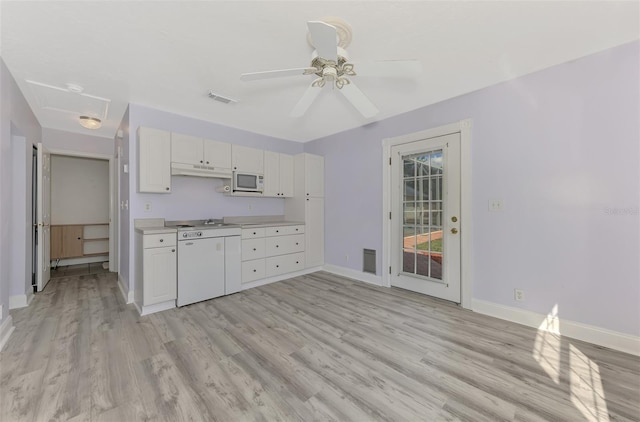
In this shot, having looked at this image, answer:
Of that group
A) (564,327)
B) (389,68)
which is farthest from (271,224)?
(564,327)

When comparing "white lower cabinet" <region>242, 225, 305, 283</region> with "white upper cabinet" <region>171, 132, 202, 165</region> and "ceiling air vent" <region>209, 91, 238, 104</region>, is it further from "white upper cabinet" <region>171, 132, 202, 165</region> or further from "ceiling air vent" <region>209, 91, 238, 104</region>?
"ceiling air vent" <region>209, 91, 238, 104</region>

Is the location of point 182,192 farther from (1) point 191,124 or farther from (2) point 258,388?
(2) point 258,388

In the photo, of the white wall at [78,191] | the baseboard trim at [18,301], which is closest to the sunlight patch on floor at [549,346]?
the baseboard trim at [18,301]

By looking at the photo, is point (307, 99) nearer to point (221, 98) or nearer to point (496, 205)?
point (221, 98)

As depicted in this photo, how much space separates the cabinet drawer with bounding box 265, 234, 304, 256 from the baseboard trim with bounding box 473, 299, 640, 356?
267cm

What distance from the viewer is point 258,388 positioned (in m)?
1.69

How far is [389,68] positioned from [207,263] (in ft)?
9.77

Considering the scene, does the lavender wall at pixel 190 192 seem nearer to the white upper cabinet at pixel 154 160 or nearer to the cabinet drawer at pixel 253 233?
the white upper cabinet at pixel 154 160

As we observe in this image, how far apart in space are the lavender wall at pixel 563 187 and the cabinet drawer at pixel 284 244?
261cm

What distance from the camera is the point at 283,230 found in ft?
13.7

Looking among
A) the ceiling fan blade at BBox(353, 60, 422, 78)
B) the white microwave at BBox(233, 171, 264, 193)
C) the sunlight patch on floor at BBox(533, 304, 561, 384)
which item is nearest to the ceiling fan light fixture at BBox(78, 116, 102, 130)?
the white microwave at BBox(233, 171, 264, 193)

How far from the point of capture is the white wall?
205 inches

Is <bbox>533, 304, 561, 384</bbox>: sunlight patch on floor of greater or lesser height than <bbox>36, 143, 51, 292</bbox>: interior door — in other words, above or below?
below

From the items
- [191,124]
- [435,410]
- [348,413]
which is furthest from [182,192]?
[435,410]
